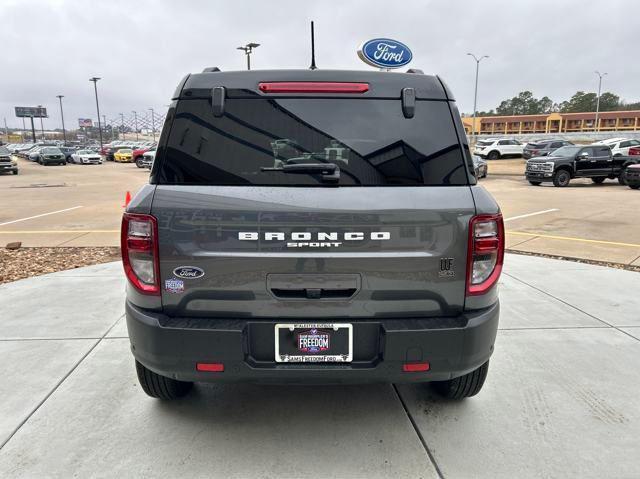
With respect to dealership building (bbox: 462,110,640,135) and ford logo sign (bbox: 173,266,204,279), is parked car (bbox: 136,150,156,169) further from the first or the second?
dealership building (bbox: 462,110,640,135)

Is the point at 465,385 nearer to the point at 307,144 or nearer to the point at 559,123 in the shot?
the point at 307,144

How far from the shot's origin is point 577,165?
20.1m

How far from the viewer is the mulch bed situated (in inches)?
256

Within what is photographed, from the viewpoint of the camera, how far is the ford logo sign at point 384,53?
47.8ft

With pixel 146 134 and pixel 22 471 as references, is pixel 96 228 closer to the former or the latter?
pixel 22 471

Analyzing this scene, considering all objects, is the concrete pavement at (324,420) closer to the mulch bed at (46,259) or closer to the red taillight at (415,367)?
the red taillight at (415,367)

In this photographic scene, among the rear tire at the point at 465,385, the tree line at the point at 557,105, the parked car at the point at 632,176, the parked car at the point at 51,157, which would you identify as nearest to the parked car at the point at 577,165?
the parked car at the point at 632,176

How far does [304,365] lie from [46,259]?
6.29m

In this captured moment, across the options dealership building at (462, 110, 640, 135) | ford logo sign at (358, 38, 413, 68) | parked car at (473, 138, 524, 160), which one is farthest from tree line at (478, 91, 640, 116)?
ford logo sign at (358, 38, 413, 68)

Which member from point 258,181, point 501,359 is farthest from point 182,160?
point 501,359

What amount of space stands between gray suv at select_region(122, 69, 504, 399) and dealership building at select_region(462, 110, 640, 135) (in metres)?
85.2

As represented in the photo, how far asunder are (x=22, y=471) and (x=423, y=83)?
2900 millimetres

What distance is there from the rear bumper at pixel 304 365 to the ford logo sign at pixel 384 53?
44.6 ft

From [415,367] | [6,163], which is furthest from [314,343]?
[6,163]
